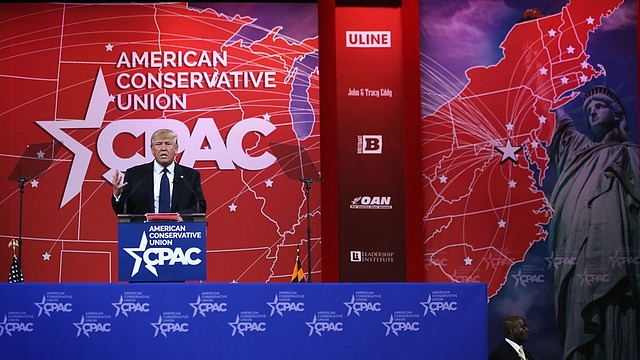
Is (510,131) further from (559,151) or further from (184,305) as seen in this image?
(184,305)

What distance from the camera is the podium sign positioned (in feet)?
18.6

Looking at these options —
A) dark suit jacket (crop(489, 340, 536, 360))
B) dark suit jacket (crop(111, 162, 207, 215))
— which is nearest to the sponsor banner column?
dark suit jacket (crop(111, 162, 207, 215))

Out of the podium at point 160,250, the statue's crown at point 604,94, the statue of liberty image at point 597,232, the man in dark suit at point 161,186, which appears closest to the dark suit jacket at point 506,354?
the statue of liberty image at point 597,232

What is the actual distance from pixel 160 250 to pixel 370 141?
2.69 metres

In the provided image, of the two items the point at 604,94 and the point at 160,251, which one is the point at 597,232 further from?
the point at 160,251

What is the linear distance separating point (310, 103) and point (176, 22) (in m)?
1.35

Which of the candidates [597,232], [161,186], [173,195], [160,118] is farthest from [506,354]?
[160,118]

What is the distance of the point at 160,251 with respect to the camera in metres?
5.70

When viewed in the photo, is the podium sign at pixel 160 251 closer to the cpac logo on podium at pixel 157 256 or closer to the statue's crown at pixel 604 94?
the cpac logo on podium at pixel 157 256

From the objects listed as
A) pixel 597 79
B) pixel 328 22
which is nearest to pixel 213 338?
pixel 328 22

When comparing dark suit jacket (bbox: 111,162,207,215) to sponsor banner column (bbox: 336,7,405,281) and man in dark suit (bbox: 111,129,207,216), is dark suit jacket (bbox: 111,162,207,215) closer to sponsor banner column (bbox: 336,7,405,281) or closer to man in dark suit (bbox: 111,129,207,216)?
man in dark suit (bbox: 111,129,207,216)

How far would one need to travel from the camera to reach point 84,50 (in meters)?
7.67

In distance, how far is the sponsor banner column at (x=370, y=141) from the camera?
775 centimetres

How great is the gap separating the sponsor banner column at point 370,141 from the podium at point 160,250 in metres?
2.21
